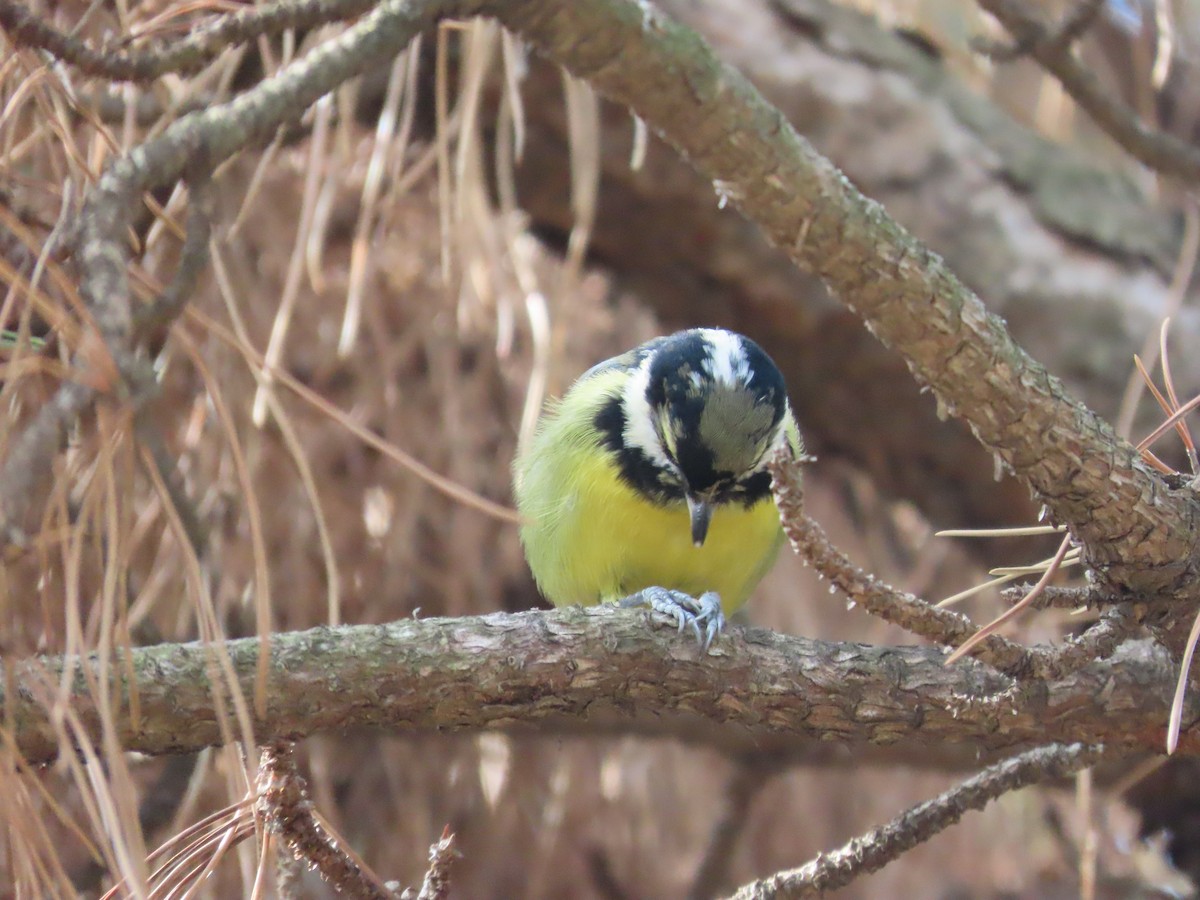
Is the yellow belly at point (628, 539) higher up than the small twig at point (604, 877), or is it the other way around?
the yellow belly at point (628, 539)

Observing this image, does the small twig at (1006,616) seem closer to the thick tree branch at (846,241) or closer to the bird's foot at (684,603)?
the thick tree branch at (846,241)

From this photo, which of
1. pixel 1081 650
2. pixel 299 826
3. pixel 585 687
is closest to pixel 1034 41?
pixel 1081 650

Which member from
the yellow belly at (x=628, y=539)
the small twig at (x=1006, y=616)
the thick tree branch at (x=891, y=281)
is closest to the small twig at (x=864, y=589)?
the small twig at (x=1006, y=616)

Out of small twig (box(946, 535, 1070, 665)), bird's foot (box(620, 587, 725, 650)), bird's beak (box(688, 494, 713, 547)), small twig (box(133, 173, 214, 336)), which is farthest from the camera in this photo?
bird's beak (box(688, 494, 713, 547))

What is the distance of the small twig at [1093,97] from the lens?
187cm

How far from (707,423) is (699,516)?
5.0 inches

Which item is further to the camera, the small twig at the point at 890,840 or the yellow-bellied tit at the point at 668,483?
the yellow-bellied tit at the point at 668,483

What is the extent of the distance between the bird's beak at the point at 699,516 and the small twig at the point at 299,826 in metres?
0.68

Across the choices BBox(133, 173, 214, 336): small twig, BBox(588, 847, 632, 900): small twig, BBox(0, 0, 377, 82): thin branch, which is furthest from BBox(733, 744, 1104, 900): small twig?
BBox(588, 847, 632, 900): small twig

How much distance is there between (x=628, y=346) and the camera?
2.72m

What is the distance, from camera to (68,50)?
35.7 inches

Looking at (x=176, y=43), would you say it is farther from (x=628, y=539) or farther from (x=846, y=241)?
(x=628, y=539)

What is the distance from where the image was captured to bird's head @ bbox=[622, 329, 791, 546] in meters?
1.61

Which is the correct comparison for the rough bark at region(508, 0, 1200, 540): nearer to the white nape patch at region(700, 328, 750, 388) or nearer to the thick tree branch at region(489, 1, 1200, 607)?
the white nape patch at region(700, 328, 750, 388)
